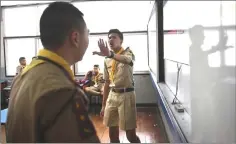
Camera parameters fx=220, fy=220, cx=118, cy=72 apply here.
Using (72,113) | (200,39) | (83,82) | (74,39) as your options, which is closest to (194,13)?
(200,39)

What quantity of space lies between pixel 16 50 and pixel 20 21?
82cm

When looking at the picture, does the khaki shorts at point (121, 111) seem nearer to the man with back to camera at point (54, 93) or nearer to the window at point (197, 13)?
the window at point (197, 13)

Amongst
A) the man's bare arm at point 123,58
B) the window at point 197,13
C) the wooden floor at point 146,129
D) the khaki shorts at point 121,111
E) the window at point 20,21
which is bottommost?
the wooden floor at point 146,129

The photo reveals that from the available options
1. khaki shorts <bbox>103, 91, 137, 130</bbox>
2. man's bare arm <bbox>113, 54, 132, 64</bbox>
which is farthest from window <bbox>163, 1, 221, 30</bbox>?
khaki shorts <bbox>103, 91, 137, 130</bbox>

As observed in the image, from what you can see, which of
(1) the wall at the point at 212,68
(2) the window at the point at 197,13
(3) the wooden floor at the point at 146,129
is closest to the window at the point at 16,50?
(3) the wooden floor at the point at 146,129

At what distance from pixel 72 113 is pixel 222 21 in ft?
2.17

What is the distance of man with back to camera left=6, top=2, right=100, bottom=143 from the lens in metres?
0.63

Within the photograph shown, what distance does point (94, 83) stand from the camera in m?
4.98

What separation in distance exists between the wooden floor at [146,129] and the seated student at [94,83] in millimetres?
519

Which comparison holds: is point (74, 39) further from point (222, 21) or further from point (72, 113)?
point (222, 21)

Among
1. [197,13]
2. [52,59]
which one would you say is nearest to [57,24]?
[52,59]

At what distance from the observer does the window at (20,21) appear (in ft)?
19.1

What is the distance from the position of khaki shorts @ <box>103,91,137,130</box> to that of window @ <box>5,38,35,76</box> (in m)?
4.07

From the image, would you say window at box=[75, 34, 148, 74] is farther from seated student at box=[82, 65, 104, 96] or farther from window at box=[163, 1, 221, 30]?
window at box=[163, 1, 221, 30]
